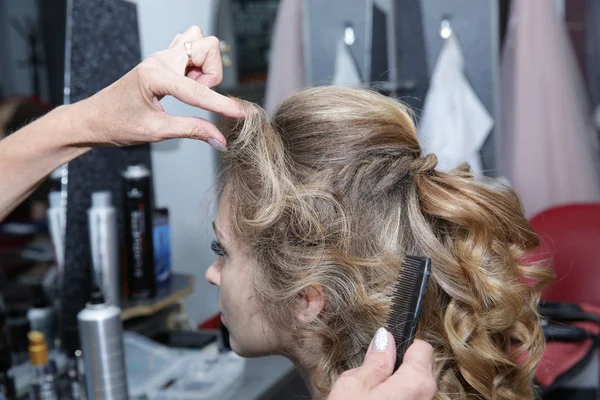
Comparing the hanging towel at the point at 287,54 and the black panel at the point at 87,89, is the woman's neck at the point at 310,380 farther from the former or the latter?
the hanging towel at the point at 287,54

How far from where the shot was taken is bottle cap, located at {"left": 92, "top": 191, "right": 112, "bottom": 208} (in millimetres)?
1601

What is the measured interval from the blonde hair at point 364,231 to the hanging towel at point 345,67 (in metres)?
1.53

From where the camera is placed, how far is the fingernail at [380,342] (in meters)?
0.88

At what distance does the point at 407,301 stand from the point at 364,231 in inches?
6.2

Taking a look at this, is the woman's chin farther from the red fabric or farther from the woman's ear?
the red fabric

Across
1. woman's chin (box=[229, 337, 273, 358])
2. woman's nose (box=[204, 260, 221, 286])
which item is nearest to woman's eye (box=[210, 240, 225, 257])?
woman's nose (box=[204, 260, 221, 286])

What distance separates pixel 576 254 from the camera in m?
2.00

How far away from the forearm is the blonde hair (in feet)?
0.91

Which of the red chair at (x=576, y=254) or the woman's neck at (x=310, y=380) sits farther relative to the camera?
the red chair at (x=576, y=254)

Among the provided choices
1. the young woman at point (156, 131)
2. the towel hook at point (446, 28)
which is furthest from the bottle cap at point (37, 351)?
the towel hook at point (446, 28)

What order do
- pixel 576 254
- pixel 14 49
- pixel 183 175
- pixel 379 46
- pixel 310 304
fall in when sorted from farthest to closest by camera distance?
pixel 379 46
pixel 183 175
pixel 576 254
pixel 14 49
pixel 310 304

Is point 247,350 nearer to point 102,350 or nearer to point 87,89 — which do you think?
point 102,350

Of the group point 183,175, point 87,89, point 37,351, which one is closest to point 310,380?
point 37,351

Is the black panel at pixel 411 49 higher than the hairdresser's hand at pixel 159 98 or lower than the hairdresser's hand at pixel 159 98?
higher
